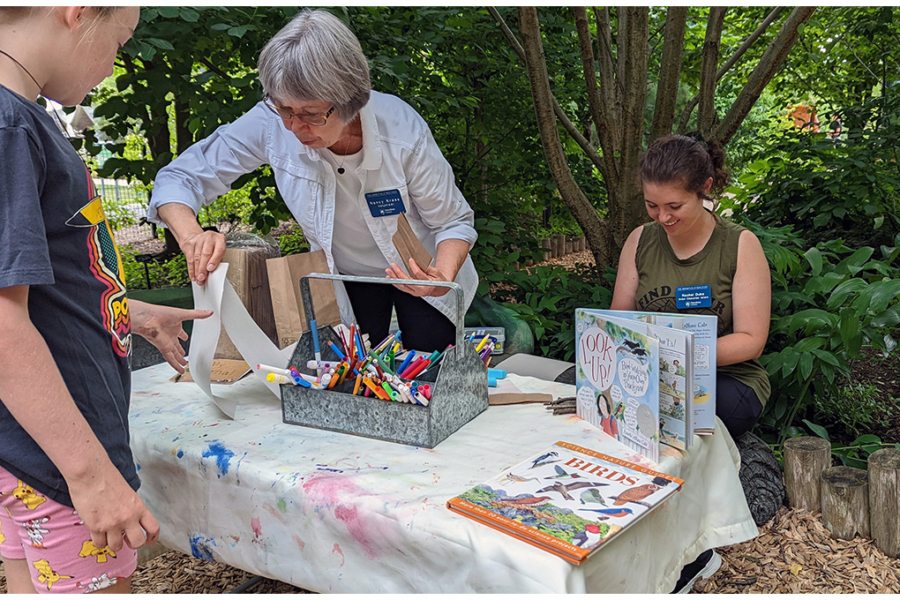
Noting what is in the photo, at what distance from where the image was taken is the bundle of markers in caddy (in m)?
1.32

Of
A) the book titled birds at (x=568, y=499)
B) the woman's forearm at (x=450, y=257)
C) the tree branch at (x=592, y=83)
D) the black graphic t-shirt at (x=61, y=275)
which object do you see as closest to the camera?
the black graphic t-shirt at (x=61, y=275)

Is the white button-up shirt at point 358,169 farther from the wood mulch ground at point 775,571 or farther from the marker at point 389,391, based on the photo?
the wood mulch ground at point 775,571

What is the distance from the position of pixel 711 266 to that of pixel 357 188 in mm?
1112

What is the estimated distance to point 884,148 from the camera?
3.80 meters

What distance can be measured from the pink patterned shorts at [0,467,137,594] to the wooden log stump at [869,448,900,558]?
7.58 ft

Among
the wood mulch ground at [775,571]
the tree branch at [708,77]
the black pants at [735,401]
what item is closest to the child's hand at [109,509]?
the wood mulch ground at [775,571]

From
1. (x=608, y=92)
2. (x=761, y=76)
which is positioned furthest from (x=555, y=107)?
(x=761, y=76)

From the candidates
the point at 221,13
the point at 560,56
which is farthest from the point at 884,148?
the point at 221,13

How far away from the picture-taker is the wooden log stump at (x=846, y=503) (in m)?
2.28

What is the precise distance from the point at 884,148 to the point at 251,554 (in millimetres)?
4082

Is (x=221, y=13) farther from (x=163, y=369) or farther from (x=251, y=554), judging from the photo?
(x=251, y=554)

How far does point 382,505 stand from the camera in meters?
1.09

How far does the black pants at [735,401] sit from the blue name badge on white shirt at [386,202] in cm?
114

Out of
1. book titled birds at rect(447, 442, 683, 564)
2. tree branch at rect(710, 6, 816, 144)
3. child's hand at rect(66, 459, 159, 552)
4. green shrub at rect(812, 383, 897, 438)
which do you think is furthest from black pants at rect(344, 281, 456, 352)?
tree branch at rect(710, 6, 816, 144)
